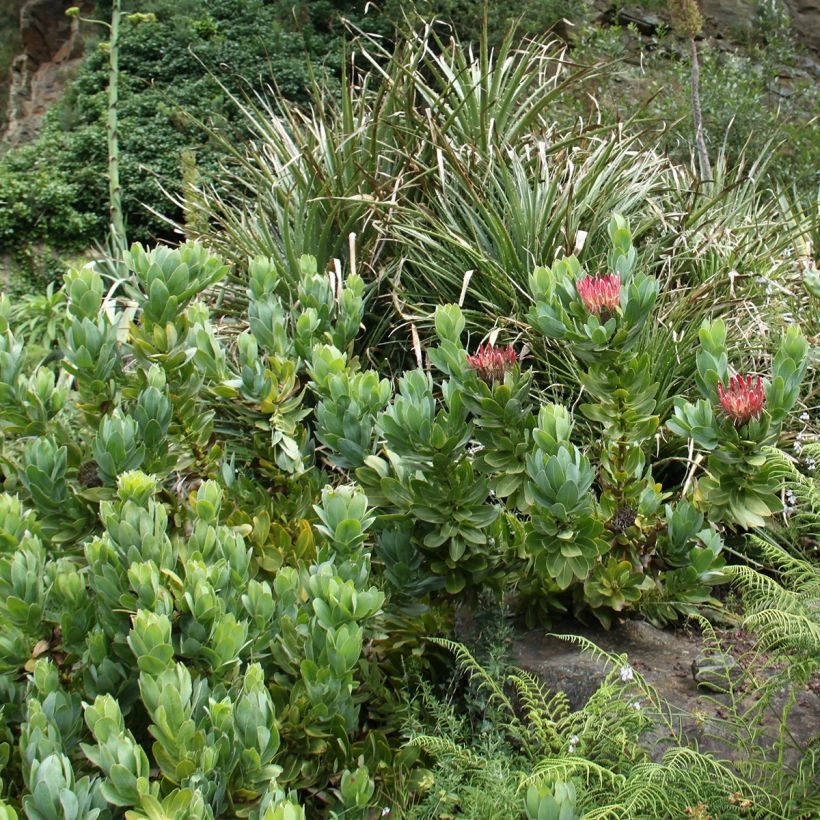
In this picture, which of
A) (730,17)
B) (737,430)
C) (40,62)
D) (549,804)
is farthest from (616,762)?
(40,62)

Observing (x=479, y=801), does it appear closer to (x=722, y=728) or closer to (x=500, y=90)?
(x=722, y=728)

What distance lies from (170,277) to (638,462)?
5.14 ft

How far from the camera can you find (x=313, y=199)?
4.47 metres

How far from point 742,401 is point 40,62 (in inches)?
508

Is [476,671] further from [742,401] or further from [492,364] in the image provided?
[742,401]

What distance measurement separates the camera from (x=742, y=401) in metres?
2.65

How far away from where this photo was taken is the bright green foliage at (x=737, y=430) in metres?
2.70

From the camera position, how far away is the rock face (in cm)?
1224

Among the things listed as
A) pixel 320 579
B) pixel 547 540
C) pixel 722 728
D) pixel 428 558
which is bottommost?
pixel 722 728

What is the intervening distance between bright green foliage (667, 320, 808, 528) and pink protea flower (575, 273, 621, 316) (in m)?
0.32

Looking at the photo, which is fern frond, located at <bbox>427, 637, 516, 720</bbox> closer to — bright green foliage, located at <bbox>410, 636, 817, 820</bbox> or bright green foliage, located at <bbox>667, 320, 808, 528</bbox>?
bright green foliage, located at <bbox>410, 636, 817, 820</bbox>

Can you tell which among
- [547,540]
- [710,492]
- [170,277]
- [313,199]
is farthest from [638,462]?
[313,199]

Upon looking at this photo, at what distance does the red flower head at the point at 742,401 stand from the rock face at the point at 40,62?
11.4 metres

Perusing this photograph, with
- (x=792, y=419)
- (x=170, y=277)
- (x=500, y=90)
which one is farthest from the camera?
(x=500, y=90)
